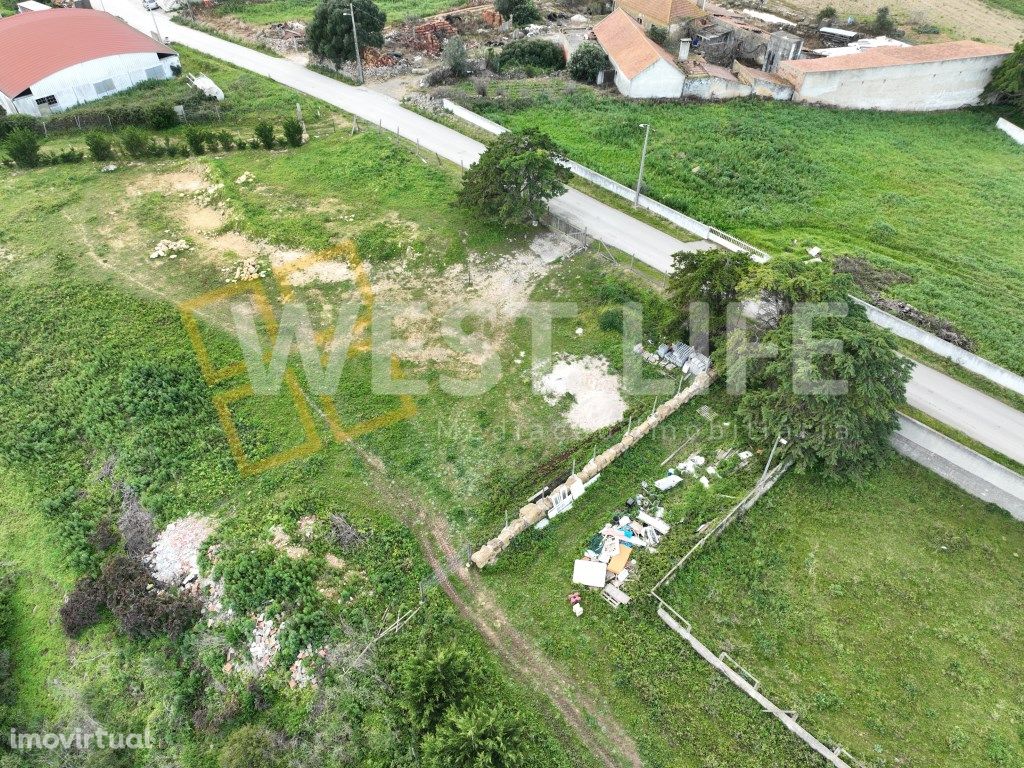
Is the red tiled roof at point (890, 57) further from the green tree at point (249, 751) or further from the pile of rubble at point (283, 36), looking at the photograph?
the green tree at point (249, 751)

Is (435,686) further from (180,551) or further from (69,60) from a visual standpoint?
(69,60)

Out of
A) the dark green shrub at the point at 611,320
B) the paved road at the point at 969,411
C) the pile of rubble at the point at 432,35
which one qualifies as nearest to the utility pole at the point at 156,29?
the pile of rubble at the point at 432,35

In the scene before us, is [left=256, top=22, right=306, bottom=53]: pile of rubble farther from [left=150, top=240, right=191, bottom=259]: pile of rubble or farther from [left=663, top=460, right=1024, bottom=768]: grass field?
[left=663, top=460, right=1024, bottom=768]: grass field

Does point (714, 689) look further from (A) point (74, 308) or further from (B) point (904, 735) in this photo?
(A) point (74, 308)

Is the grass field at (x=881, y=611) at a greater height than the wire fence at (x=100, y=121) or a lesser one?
lesser

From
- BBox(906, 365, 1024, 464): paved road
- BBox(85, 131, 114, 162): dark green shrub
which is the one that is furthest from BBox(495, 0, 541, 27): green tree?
BBox(906, 365, 1024, 464): paved road

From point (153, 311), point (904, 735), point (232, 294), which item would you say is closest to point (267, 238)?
point (232, 294)
